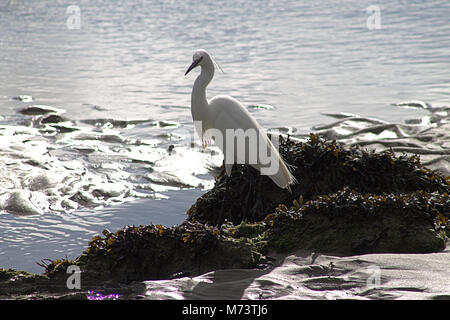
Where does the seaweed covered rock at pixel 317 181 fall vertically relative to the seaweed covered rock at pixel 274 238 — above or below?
above

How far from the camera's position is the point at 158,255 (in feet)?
13.1

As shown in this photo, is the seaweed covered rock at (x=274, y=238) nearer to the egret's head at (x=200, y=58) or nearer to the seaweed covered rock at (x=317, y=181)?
the seaweed covered rock at (x=317, y=181)

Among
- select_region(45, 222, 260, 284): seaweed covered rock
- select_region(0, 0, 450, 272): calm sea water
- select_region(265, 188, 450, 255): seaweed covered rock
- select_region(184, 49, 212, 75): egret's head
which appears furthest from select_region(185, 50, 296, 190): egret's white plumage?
select_region(45, 222, 260, 284): seaweed covered rock

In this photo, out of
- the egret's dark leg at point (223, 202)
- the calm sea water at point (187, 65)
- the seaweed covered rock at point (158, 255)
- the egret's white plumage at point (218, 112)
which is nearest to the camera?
the seaweed covered rock at point (158, 255)

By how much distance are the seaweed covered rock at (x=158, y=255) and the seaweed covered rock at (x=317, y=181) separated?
1028 mm

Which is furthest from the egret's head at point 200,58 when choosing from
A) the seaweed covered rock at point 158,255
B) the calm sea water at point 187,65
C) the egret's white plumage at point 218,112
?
the seaweed covered rock at point 158,255

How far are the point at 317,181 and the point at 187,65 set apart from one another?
8.38 metres

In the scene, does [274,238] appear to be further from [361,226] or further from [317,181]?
[317,181]

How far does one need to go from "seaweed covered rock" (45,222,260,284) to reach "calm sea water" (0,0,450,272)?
0.90 meters

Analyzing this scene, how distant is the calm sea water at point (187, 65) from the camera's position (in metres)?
5.74

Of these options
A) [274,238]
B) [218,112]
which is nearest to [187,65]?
[218,112]

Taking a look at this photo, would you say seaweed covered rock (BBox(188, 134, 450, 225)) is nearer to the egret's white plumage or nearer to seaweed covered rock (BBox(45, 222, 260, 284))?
the egret's white plumage

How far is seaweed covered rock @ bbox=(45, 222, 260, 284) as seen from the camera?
385cm
